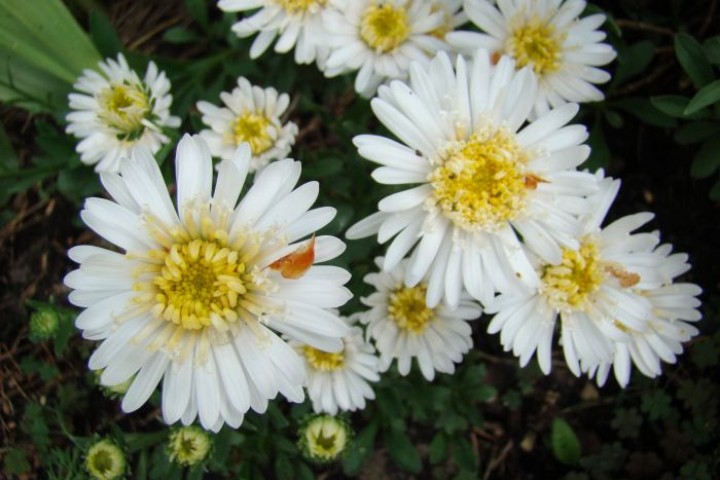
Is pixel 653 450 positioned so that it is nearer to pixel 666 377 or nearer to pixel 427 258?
pixel 666 377

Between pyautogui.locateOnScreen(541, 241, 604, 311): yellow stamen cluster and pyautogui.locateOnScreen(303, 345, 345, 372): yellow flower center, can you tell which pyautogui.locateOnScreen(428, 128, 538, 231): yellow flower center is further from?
pyautogui.locateOnScreen(303, 345, 345, 372): yellow flower center

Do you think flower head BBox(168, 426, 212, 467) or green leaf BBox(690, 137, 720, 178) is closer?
flower head BBox(168, 426, 212, 467)

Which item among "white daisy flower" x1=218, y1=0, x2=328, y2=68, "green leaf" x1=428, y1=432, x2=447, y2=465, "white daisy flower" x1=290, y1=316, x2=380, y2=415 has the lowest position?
"green leaf" x1=428, y1=432, x2=447, y2=465

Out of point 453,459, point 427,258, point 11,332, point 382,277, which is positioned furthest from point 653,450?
point 11,332

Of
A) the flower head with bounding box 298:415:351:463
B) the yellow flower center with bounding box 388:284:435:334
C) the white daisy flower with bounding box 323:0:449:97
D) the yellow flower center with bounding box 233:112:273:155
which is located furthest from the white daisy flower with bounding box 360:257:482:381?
the white daisy flower with bounding box 323:0:449:97

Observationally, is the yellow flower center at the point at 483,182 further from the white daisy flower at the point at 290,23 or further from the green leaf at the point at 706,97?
the white daisy flower at the point at 290,23

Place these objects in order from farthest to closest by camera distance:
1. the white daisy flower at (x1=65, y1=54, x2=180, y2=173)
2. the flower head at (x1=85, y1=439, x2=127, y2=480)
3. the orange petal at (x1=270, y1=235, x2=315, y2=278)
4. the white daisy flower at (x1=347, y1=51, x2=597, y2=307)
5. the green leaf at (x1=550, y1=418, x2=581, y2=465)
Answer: the green leaf at (x1=550, y1=418, x2=581, y2=465)
the white daisy flower at (x1=65, y1=54, x2=180, y2=173)
the flower head at (x1=85, y1=439, x2=127, y2=480)
the white daisy flower at (x1=347, y1=51, x2=597, y2=307)
the orange petal at (x1=270, y1=235, x2=315, y2=278)

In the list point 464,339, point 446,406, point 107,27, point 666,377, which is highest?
point 107,27
